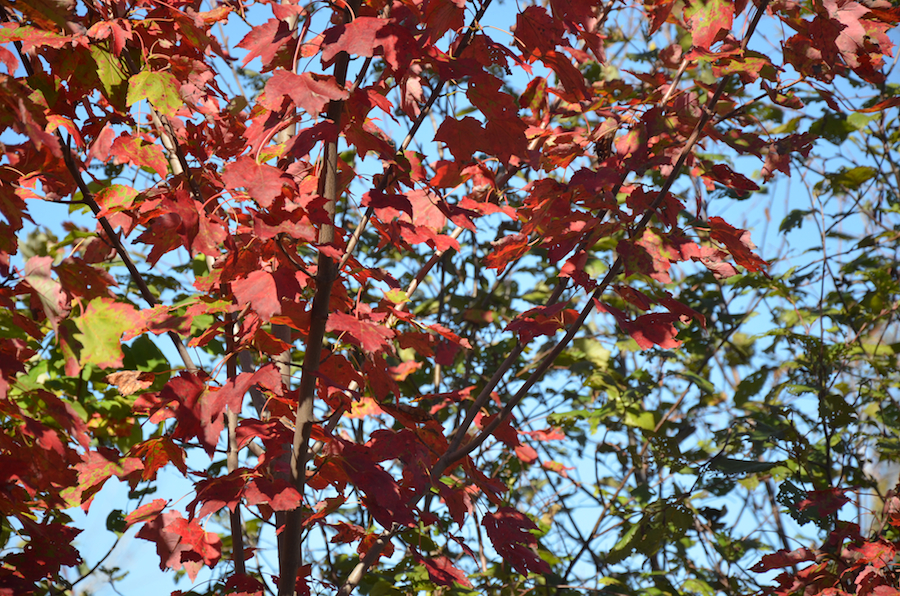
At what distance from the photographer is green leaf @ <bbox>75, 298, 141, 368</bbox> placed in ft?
3.73

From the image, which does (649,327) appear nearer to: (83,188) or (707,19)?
(707,19)

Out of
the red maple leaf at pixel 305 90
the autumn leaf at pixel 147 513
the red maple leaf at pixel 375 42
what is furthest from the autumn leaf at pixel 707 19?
the autumn leaf at pixel 147 513

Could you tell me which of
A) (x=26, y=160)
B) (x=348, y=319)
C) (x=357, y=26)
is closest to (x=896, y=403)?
(x=348, y=319)

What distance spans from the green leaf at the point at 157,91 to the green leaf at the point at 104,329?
1.23 ft

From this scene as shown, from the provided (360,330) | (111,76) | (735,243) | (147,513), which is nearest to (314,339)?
(360,330)

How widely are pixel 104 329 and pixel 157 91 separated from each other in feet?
1.49

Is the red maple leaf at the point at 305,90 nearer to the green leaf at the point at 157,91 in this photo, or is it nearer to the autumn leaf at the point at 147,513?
the green leaf at the point at 157,91

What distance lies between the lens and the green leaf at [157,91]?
4.09 feet

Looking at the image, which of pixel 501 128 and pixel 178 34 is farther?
pixel 178 34

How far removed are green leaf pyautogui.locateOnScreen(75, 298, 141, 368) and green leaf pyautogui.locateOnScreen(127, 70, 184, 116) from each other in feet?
1.23

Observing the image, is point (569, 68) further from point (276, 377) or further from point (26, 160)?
point (26, 160)

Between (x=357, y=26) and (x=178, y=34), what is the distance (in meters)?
0.70

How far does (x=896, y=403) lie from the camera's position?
8.05 feet

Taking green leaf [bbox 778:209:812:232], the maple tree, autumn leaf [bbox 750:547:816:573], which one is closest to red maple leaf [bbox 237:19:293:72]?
the maple tree
